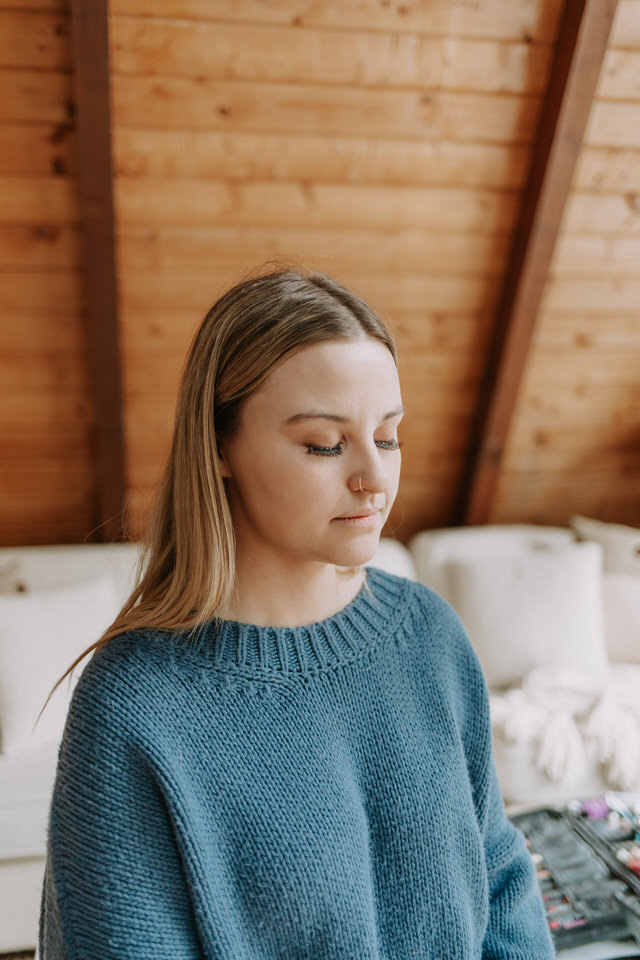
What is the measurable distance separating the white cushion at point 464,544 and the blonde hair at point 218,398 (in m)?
2.00

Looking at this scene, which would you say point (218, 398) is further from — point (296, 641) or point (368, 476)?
point (296, 641)

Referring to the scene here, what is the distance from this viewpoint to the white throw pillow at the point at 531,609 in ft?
8.55

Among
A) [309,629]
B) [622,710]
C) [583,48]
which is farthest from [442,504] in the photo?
[309,629]

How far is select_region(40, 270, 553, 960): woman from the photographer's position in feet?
2.62

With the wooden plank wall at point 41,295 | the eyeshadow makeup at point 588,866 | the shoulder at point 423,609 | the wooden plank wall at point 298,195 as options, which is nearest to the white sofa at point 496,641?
the wooden plank wall at point 41,295

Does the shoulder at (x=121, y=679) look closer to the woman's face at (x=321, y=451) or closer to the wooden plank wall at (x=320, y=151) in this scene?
the woman's face at (x=321, y=451)

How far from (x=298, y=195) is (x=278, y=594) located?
1.59m

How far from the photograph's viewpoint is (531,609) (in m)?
2.65

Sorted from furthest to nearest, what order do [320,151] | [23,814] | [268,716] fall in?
1. [320,151]
2. [23,814]
3. [268,716]

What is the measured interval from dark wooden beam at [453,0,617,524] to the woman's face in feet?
5.04

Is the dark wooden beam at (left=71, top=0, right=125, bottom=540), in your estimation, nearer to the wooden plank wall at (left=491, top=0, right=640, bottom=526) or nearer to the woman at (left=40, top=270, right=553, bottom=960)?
the woman at (left=40, top=270, right=553, bottom=960)

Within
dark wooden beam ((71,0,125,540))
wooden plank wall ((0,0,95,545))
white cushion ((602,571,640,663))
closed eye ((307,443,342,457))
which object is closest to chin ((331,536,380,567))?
closed eye ((307,443,342,457))

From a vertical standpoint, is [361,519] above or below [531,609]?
above

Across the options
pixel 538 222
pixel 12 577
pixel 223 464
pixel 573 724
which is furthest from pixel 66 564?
pixel 223 464
